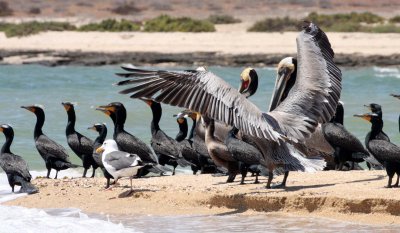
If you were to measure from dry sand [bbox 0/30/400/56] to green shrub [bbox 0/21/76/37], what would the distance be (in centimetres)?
42

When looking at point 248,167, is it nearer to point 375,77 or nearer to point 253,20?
point 375,77

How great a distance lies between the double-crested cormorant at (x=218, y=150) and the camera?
1123 centimetres

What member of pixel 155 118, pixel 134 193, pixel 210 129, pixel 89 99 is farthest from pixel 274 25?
pixel 134 193

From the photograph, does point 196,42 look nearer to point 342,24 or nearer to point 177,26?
point 177,26

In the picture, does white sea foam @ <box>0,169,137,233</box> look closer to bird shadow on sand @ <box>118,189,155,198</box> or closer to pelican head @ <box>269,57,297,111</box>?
bird shadow on sand @ <box>118,189,155,198</box>

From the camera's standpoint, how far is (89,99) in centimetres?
2647

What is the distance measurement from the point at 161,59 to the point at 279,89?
25.7m

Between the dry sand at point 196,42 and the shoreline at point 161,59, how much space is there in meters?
0.72

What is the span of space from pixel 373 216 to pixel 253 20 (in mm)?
43193

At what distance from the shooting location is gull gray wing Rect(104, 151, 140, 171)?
11.1 m

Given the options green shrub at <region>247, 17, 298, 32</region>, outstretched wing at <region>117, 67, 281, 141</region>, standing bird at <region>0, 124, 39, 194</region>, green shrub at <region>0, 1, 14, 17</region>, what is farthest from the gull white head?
green shrub at <region>0, 1, 14, 17</region>

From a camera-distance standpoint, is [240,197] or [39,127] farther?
[39,127]

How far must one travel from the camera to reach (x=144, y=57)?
3691 centimetres

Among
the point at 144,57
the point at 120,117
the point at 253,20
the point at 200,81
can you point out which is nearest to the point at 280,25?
the point at 253,20
